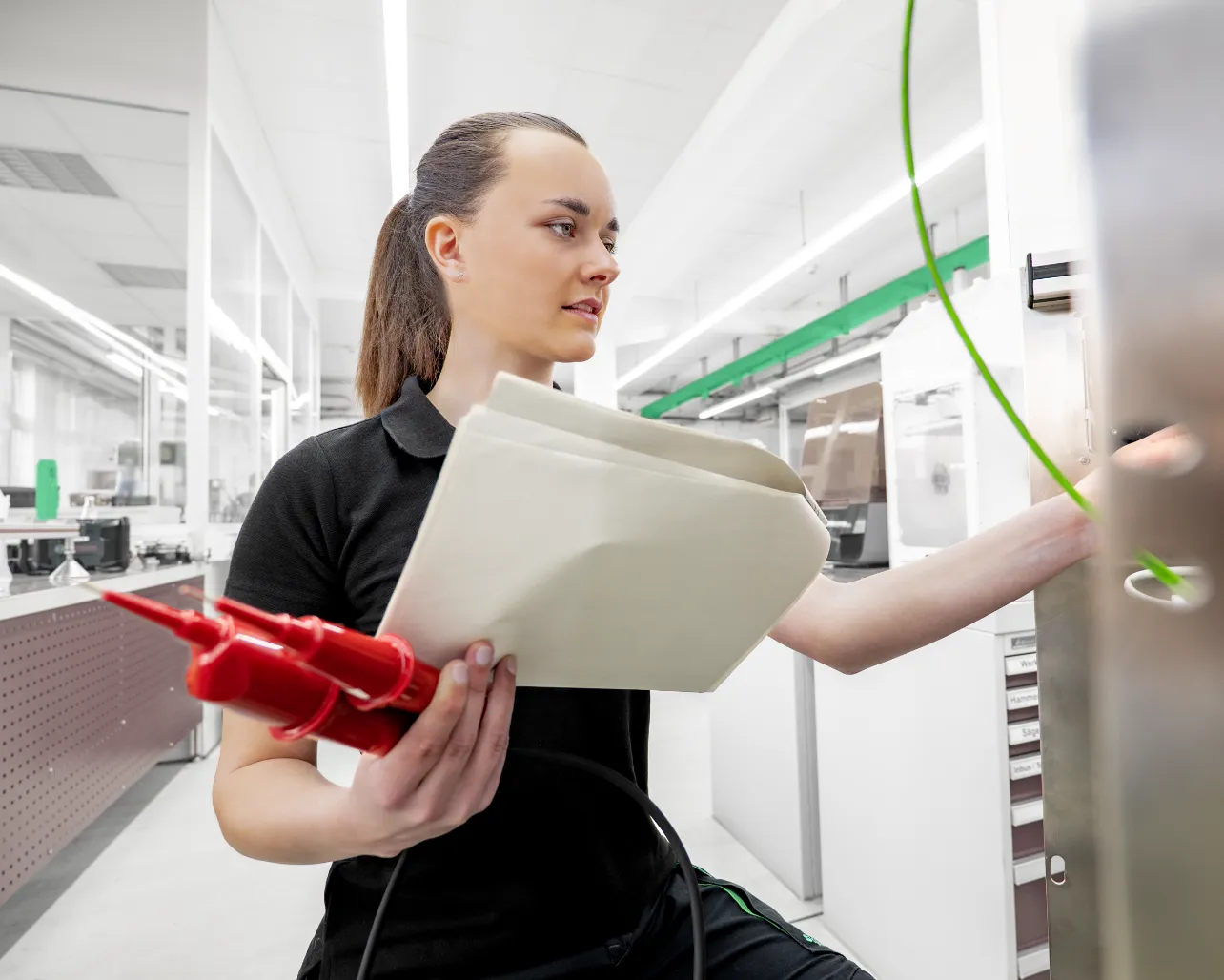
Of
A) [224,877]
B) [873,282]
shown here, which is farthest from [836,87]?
[224,877]

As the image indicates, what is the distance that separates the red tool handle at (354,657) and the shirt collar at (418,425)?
0.41m

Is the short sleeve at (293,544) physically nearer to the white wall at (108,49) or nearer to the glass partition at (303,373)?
the white wall at (108,49)

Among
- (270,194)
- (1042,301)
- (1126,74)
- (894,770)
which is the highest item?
(270,194)

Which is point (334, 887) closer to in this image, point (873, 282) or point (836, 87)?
point (836, 87)

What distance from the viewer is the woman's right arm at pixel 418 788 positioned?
1.26ft

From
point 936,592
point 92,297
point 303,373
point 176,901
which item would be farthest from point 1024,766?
point 303,373

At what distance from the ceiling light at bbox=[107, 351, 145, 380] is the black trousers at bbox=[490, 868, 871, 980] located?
465 cm

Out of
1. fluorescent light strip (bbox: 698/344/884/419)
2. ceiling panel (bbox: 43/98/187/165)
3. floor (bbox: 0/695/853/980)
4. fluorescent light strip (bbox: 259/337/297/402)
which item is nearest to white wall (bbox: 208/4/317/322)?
ceiling panel (bbox: 43/98/187/165)

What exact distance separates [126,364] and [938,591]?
5352 millimetres

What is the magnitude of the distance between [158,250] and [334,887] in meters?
4.66

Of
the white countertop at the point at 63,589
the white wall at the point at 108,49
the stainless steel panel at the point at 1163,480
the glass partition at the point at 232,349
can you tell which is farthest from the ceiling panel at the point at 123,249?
the stainless steel panel at the point at 1163,480

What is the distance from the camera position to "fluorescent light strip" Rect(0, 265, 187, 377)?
4117mm

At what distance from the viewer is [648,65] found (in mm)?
3506

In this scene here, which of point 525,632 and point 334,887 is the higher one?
point 525,632
